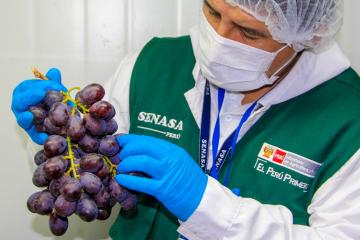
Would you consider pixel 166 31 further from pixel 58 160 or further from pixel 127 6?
pixel 58 160

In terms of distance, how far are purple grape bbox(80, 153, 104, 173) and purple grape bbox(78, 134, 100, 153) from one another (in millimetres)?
18

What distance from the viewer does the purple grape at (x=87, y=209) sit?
0.81m

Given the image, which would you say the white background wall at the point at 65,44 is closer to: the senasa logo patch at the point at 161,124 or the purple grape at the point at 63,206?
→ the senasa logo patch at the point at 161,124

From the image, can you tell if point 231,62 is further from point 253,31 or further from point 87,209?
point 87,209

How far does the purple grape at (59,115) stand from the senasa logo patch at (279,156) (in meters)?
0.46

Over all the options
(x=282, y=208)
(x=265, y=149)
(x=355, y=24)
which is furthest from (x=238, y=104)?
(x=355, y=24)

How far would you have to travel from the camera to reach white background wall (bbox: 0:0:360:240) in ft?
4.15

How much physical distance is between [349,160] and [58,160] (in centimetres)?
56

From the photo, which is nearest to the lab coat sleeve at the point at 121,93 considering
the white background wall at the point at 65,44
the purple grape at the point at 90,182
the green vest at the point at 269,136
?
the green vest at the point at 269,136

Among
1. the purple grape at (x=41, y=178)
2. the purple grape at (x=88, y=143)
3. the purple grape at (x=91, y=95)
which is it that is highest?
the purple grape at (x=91, y=95)

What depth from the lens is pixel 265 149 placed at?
1.03 m

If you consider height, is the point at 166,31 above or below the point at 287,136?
above

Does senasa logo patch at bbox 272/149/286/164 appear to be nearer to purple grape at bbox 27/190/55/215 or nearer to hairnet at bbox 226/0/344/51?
hairnet at bbox 226/0/344/51

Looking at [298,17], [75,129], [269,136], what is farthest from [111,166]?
[298,17]
